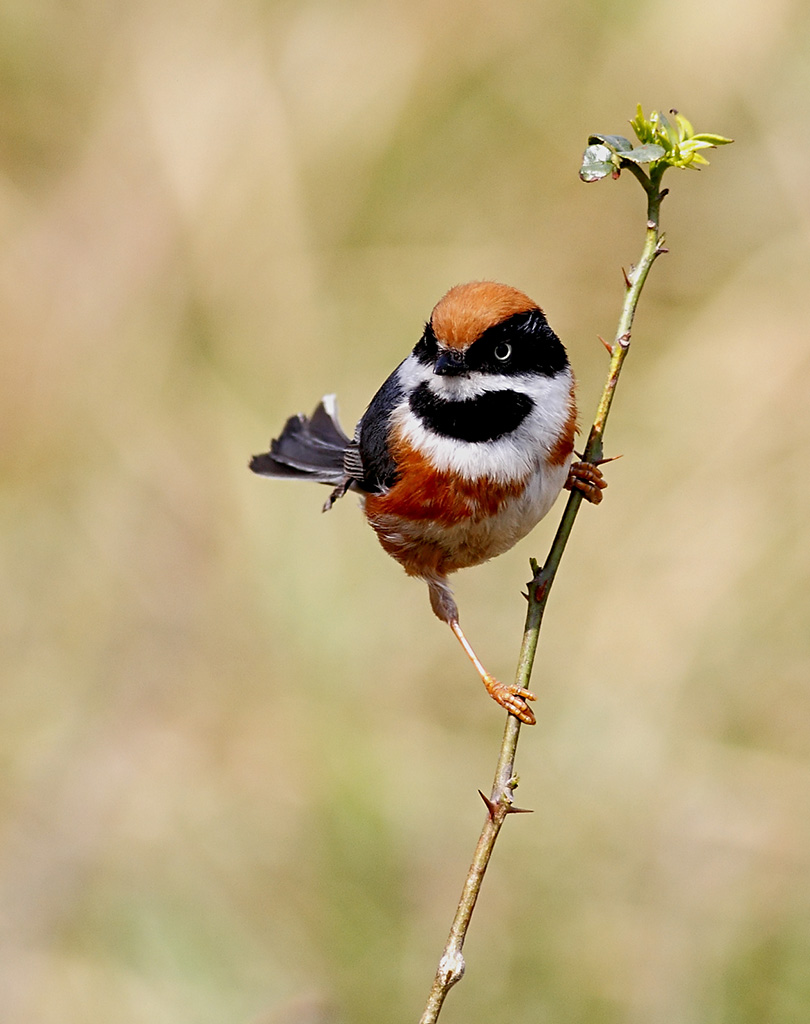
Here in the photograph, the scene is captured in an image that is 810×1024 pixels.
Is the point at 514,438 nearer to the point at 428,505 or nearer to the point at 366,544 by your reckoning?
the point at 428,505

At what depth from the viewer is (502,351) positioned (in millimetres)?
3646

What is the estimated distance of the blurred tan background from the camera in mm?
5320

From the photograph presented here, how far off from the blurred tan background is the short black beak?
9.20 ft

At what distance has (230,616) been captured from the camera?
265 inches

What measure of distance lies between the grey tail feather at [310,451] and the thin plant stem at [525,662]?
2.45 m

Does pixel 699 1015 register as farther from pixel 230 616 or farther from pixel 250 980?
pixel 230 616

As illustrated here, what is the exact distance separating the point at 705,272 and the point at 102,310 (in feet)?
12.2

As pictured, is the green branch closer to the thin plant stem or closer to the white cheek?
the thin plant stem

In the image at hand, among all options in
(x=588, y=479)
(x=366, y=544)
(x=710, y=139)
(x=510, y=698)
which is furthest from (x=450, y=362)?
(x=366, y=544)

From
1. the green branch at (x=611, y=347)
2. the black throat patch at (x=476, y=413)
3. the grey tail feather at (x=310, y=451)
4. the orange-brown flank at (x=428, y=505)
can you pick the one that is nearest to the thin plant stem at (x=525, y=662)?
the green branch at (x=611, y=347)

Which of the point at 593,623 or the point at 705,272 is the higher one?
the point at 705,272

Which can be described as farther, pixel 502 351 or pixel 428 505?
pixel 428 505

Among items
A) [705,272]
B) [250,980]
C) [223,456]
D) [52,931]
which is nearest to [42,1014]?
[52,931]

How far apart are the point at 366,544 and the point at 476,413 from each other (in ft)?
9.83
